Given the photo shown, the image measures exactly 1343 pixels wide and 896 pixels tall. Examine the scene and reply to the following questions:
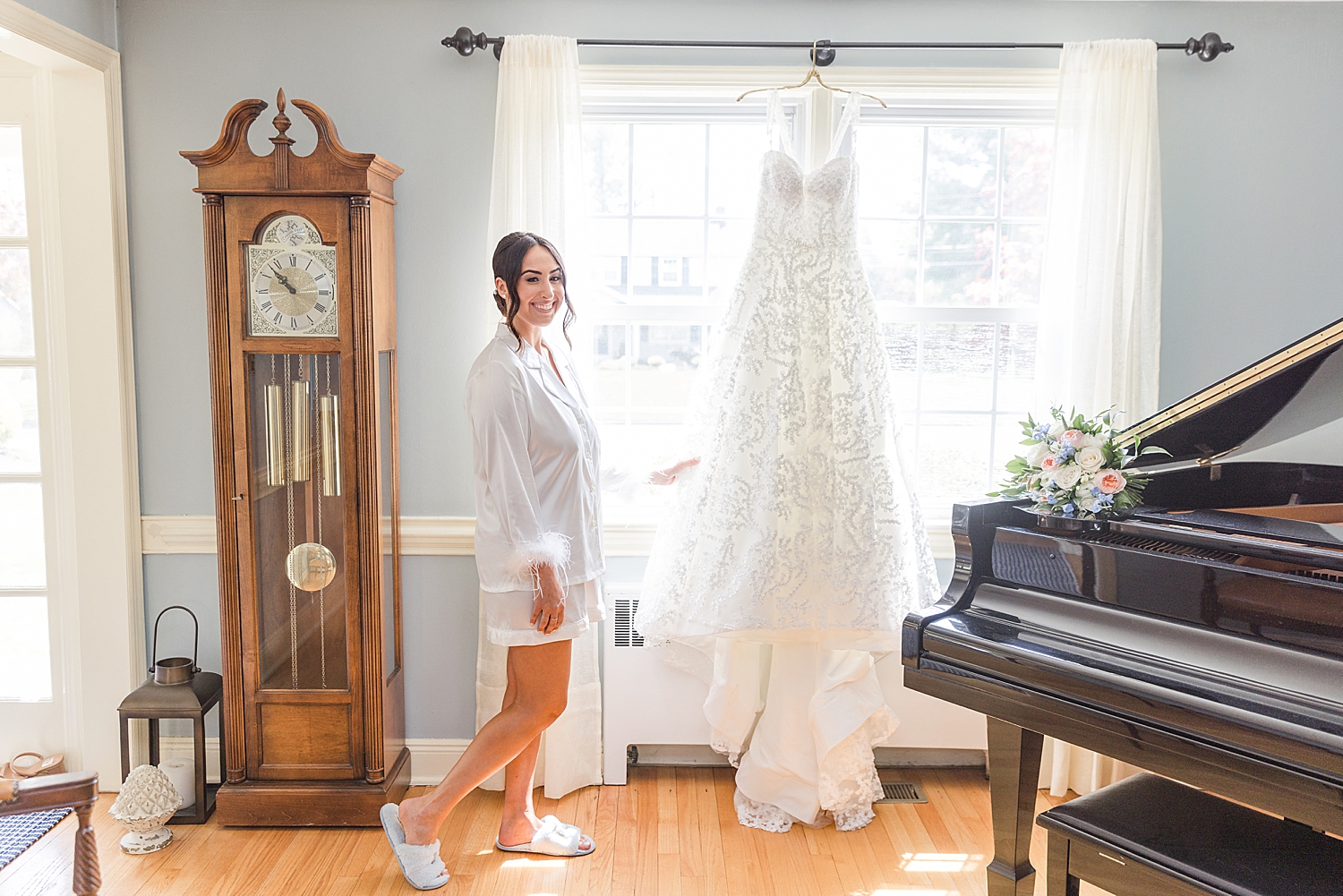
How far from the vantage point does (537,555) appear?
2.14 metres

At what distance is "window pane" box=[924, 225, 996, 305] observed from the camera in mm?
2877

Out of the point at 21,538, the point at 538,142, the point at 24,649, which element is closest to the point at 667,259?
the point at 538,142

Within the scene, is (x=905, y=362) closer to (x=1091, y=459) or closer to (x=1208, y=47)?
(x=1091, y=459)

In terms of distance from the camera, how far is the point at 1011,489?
2100 mm

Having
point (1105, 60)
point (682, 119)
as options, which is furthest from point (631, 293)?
point (1105, 60)

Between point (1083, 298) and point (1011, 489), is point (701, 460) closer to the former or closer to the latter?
→ point (1011, 489)

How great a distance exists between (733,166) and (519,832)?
6.96 feet

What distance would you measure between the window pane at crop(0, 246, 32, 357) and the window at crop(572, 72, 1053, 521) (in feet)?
5.83

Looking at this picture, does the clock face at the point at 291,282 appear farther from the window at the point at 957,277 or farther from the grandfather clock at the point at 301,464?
the window at the point at 957,277

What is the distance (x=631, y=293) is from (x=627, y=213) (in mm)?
258

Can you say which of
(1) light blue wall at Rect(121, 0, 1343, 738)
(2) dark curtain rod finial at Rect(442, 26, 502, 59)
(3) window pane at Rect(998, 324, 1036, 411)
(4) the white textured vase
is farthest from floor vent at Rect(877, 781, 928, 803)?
(2) dark curtain rod finial at Rect(442, 26, 502, 59)

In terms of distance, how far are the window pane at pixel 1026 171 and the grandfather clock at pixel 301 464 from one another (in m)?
1.93

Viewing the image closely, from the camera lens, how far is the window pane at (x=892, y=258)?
2877 millimetres

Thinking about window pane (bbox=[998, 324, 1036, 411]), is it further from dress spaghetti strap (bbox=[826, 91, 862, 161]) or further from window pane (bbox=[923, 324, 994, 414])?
dress spaghetti strap (bbox=[826, 91, 862, 161])
